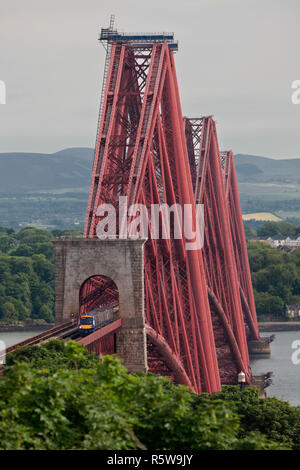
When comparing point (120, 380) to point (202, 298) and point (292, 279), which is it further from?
point (292, 279)

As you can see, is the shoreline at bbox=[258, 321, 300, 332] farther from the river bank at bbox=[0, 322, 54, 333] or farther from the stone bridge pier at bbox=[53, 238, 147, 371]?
the stone bridge pier at bbox=[53, 238, 147, 371]

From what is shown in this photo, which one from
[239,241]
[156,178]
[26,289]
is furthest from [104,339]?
[26,289]

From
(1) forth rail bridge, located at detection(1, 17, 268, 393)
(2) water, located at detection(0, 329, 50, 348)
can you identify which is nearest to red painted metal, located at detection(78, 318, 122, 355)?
(1) forth rail bridge, located at detection(1, 17, 268, 393)

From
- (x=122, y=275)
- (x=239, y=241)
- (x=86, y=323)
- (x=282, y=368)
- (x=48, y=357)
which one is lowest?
(x=48, y=357)

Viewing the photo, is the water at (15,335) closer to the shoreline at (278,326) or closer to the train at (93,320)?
the shoreline at (278,326)

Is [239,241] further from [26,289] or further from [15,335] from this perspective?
[26,289]
